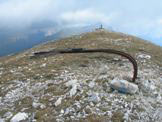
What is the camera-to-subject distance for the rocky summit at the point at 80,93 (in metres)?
7.67

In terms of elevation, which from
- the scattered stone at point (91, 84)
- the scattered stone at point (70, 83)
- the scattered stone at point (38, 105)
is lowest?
the scattered stone at point (38, 105)

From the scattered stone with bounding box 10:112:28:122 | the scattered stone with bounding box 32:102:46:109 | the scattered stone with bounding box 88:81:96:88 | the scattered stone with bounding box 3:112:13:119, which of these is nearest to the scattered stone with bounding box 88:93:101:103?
the scattered stone with bounding box 88:81:96:88

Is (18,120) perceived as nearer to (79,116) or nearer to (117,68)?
(79,116)

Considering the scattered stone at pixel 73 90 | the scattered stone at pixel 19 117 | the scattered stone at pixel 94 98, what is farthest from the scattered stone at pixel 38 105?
the scattered stone at pixel 94 98

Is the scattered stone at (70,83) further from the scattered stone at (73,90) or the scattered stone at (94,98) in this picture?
the scattered stone at (94,98)

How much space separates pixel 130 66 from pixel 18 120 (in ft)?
24.4

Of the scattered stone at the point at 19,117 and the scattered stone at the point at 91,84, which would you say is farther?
the scattered stone at the point at 91,84

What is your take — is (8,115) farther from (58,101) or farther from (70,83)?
(70,83)

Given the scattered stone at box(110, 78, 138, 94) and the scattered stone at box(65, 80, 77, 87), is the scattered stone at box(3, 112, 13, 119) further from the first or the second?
the scattered stone at box(110, 78, 138, 94)

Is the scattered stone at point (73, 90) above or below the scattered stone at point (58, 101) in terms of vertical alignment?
above

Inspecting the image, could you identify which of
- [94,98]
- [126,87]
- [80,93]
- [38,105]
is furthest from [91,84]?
[38,105]

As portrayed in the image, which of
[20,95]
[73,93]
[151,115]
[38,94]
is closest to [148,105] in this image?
[151,115]

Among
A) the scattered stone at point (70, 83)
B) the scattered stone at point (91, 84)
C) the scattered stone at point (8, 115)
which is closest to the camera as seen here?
the scattered stone at point (8, 115)

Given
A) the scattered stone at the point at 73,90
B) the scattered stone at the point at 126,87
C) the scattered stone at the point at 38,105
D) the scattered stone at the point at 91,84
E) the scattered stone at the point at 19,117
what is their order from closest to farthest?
the scattered stone at the point at 19,117, the scattered stone at the point at 38,105, the scattered stone at the point at 126,87, the scattered stone at the point at 73,90, the scattered stone at the point at 91,84
